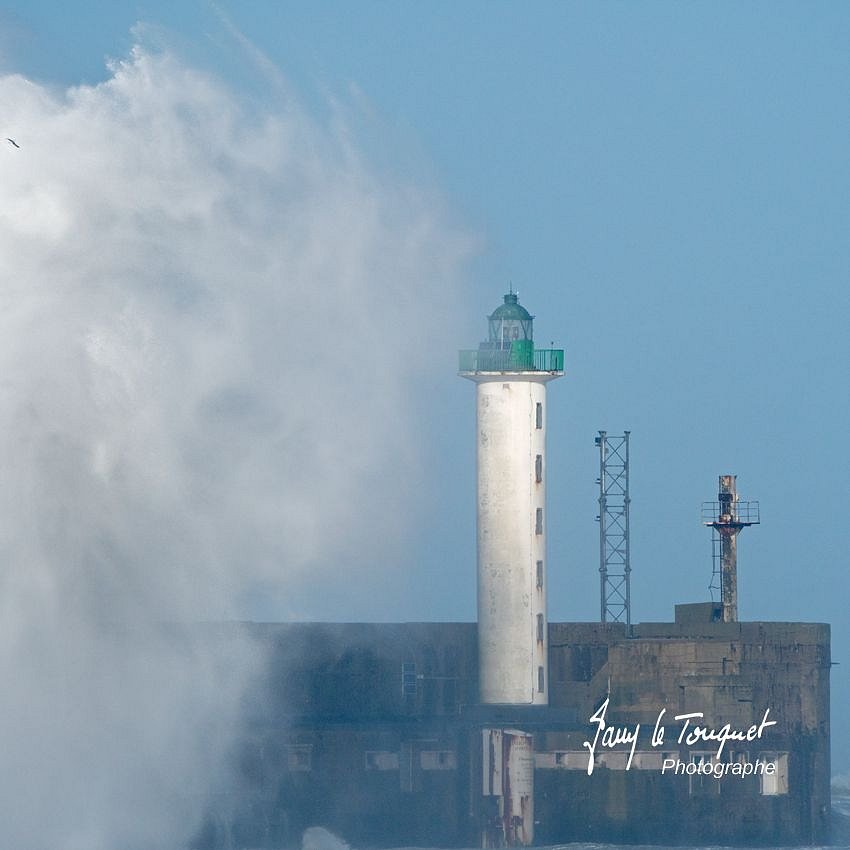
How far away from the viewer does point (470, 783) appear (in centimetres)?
7312

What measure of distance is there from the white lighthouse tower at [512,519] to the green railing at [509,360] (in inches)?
0.9

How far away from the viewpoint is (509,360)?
245 feet

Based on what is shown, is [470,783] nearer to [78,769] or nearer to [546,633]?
[546,633]

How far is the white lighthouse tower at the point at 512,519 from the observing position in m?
74.1

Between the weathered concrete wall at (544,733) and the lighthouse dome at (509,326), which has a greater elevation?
the lighthouse dome at (509,326)

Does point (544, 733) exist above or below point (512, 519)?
below

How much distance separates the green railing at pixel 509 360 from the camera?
74562 mm

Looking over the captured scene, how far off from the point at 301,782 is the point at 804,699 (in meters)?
12.0

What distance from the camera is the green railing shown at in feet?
245

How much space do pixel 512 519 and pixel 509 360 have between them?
3.73 m

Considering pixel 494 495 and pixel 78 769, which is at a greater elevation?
pixel 494 495

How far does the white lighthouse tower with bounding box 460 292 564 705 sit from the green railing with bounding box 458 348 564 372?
23 millimetres

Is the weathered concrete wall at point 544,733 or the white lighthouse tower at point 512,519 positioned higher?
the white lighthouse tower at point 512,519

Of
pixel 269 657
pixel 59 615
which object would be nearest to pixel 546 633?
pixel 269 657
